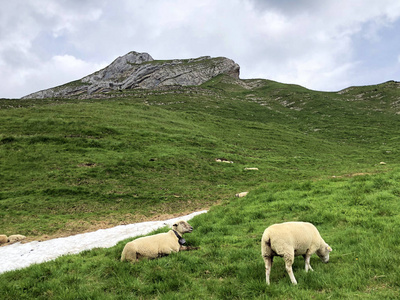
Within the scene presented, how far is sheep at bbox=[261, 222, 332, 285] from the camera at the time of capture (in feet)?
20.3

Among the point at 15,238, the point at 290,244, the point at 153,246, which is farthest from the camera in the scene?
the point at 15,238

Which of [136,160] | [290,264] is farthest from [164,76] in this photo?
[290,264]

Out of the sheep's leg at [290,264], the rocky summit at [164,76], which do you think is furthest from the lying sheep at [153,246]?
the rocky summit at [164,76]

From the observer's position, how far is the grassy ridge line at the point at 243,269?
5767 millimetres

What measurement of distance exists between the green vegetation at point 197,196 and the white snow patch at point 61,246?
92.1 inches

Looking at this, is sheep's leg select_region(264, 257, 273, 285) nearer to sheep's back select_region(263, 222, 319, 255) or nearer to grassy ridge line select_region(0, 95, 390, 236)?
sheep's back select_region(263, 222, 319, 255)

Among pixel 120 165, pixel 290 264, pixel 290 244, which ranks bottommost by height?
pixel 290 264

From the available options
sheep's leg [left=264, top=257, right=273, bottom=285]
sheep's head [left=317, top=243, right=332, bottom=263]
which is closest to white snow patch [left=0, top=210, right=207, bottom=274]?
sheep's leg [left=264, top=257, right=273, bottom=285]

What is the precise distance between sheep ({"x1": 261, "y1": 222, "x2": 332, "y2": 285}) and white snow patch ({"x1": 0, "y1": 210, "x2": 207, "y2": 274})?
8740 mm

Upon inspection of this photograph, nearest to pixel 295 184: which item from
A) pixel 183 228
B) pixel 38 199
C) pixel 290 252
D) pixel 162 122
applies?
pixel 183 228

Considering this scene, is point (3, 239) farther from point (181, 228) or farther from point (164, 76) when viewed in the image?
point (164, 76)

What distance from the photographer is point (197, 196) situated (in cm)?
2416

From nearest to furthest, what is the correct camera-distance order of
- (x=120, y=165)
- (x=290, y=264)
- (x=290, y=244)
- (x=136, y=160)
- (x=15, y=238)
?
(x=290, y=264) → (x=290, y=244) → (x=15, y=238) → (x=120, y=165) → (x=136, y=160)

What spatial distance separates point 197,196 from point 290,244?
718 inches
